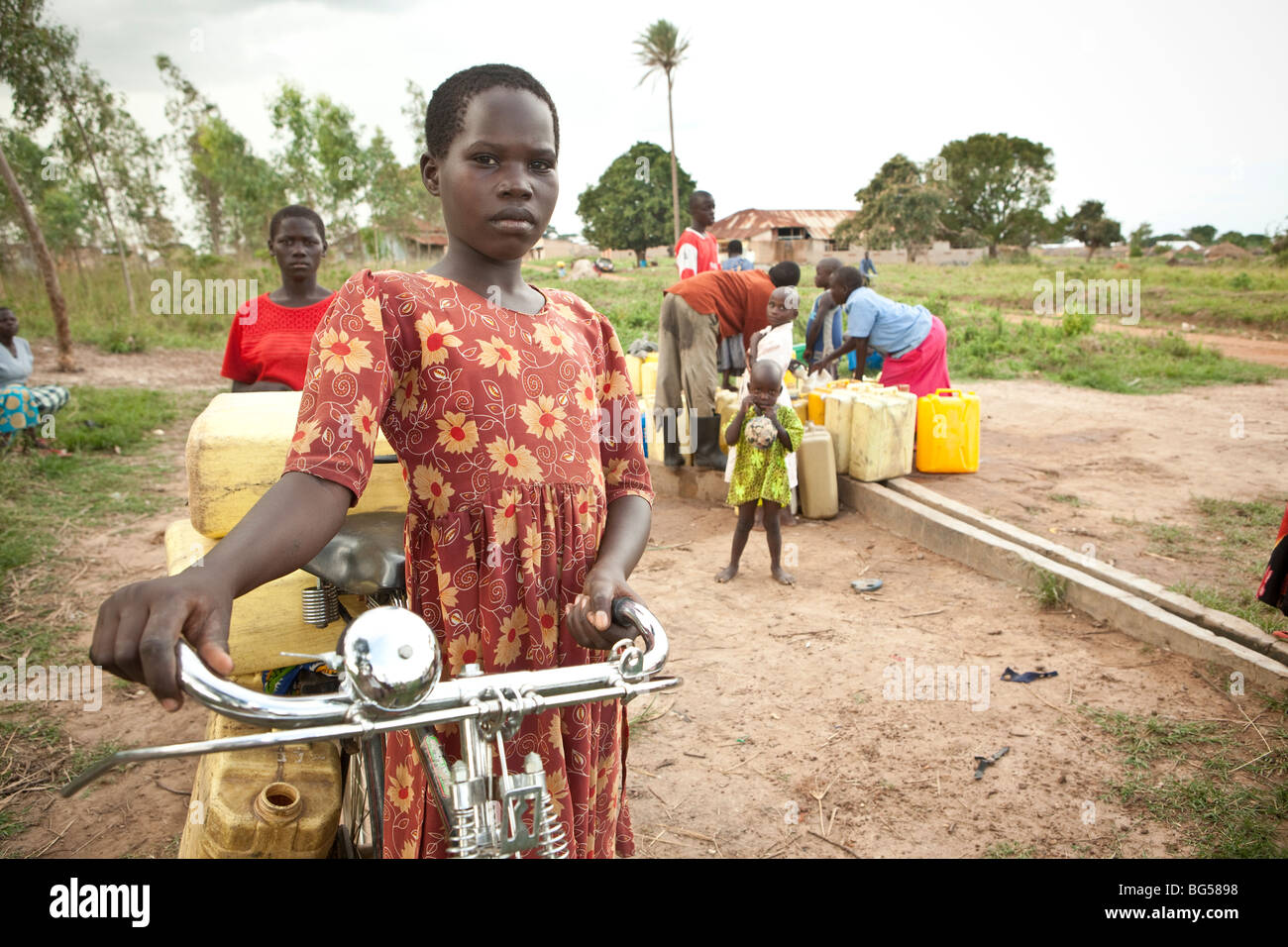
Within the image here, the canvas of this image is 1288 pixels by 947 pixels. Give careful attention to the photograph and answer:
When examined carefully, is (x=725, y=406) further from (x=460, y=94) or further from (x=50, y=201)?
(x=50, y=201)

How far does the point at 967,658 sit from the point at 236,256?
25.3 m

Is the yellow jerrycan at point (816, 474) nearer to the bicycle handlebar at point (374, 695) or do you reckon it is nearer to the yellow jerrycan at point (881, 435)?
the yellow jerrycan at point (881, 435)

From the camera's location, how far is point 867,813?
2.94 metres

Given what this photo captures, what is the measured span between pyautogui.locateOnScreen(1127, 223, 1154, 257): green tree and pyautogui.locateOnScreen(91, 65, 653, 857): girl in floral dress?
119 ft

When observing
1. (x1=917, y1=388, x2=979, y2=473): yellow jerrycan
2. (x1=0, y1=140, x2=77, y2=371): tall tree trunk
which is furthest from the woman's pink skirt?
(x1=0, y1=140, x2=77, y2=371): tall tree trunk

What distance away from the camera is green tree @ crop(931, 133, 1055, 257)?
4159 centimetres

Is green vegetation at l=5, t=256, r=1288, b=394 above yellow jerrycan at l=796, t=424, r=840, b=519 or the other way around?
above

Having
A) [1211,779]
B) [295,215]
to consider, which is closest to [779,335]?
[295,215]

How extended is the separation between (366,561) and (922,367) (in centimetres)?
622

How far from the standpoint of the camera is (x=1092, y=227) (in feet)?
129

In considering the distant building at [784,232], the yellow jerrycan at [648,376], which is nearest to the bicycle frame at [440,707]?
the yellow jerrycan at [648,376]

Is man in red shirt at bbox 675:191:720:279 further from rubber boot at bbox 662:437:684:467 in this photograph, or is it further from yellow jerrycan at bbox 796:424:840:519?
yellow jerrycan at bbox 796:424:840:519

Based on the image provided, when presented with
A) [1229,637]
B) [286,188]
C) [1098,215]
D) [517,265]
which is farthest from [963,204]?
[517,265]

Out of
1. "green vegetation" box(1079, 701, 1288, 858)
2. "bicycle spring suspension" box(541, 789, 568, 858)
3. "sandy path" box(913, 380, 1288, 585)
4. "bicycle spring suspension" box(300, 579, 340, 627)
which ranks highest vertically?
"bicycle spring suspension" box(541, 789, 568, 858)
